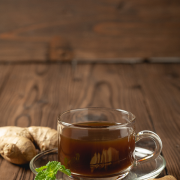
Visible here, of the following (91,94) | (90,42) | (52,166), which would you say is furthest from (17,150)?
(90,42)

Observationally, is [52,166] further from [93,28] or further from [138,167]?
[93,28]

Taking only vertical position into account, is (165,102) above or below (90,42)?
below

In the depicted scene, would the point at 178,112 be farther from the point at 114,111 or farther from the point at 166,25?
the point at 166,25

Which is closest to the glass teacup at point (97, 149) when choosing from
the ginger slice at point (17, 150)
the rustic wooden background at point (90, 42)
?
the ginger slice at point (17, 150)

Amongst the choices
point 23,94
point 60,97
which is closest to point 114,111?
point 60,97

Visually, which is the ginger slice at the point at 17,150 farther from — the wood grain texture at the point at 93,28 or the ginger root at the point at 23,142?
the wood grain texture at the point at 93,28

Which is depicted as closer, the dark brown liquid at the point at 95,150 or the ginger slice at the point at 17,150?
the dark brown liquid at the point at 95,150

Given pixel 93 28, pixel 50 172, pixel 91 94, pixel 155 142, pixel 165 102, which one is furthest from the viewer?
pixel 93 28
